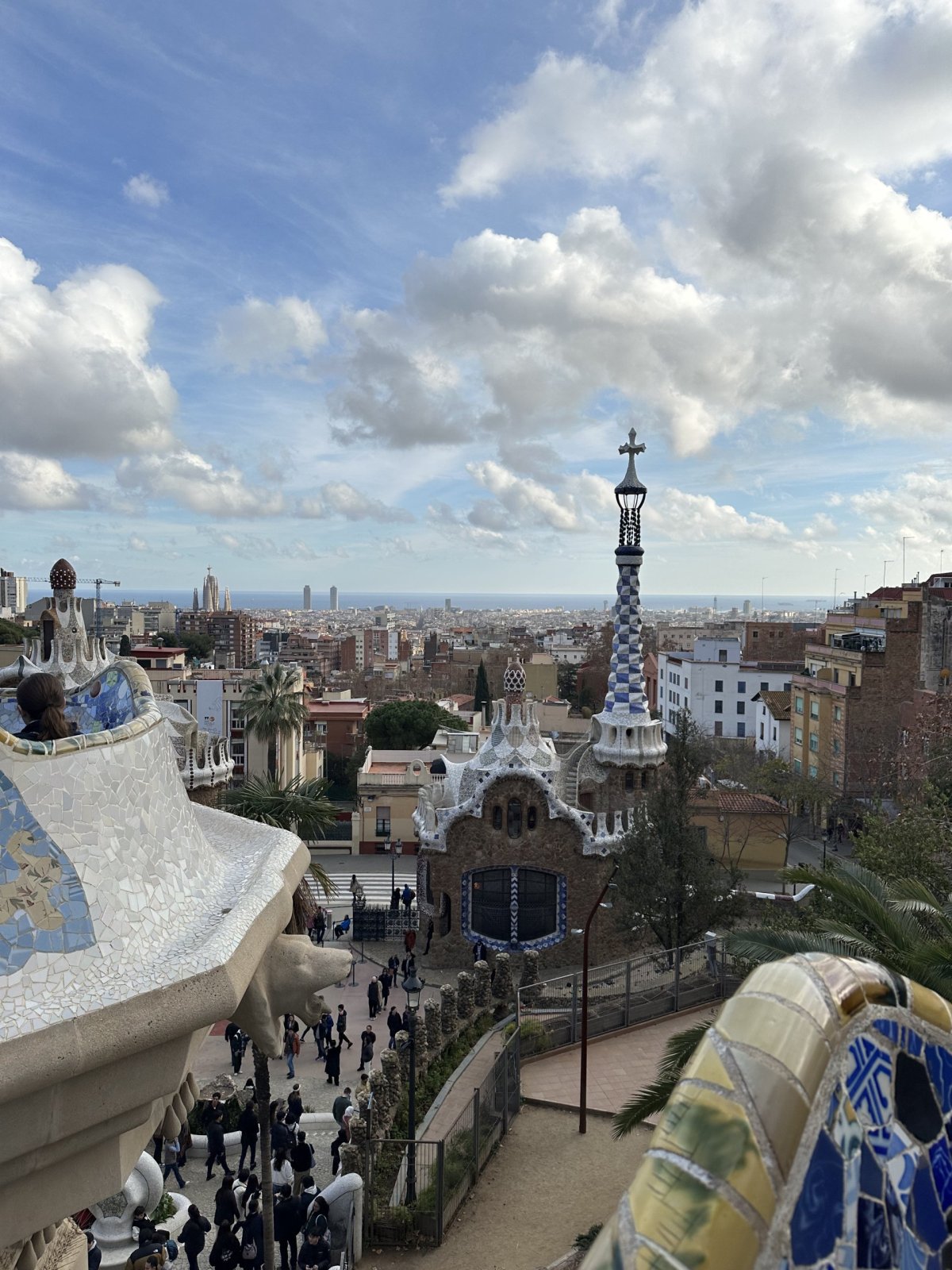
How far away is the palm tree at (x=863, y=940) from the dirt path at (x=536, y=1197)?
182 cm

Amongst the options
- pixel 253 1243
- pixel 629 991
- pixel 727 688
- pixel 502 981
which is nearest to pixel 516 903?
pixel 502 981

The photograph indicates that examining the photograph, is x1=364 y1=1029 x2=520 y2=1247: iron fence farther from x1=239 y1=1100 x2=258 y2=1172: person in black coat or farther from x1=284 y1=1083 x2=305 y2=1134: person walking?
x1=239 y1=1100 x2=258 y2=1172: person in black coat

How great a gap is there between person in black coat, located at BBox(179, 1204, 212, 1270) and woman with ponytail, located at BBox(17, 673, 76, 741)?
7.24 m

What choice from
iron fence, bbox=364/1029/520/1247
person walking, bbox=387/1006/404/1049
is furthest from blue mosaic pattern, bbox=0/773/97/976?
person walking, bbox=387/1006/404/1049

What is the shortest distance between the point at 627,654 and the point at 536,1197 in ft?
46.8

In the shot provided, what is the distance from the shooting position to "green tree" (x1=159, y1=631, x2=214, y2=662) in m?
84.6

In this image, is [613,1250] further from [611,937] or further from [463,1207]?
[611,937]

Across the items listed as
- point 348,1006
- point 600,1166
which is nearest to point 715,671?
point 348,1006

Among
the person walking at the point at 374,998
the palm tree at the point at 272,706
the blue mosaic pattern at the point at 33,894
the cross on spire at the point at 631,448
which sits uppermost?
the cross on spire at the point at 631,448

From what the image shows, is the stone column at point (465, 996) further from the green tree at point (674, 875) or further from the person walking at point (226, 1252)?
the person walking at point (226, 1252)

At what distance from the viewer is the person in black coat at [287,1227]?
10.1 m

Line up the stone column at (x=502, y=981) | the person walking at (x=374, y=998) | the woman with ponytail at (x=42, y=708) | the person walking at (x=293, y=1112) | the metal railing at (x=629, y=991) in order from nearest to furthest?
the woman with ponytail at (x=42, y=708), the person walking at (x=293, y=1112), the metal railing at (x=629, y=991), the stone column at (x=502, y=981), the person walking at (x=374, y=998)

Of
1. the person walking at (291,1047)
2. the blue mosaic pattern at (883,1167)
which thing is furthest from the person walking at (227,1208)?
the blue mosaic pattern at (883,1167)

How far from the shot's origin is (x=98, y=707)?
6.66 m
